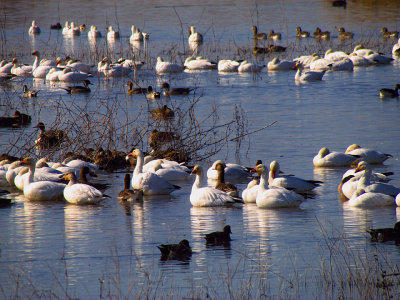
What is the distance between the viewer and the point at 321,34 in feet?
119

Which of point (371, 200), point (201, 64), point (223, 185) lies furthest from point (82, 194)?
point (201, 64)

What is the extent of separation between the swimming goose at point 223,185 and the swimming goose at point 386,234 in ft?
9.08

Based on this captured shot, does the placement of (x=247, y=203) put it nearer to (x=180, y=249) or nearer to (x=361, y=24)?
(x=180, y=249)

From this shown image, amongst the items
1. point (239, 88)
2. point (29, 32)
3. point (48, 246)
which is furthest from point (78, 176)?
point (29, 32)

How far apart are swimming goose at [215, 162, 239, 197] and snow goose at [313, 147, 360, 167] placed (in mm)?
1833

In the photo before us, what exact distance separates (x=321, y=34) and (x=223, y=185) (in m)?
26.4

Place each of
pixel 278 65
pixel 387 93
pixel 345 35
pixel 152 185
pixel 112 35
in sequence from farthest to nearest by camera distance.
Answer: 1. pixel 112 35
2. pixel 345 35
3. pixel 278 65
4. pixel 387 93
5. pixel 152 185

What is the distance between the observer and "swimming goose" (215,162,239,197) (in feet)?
35.2

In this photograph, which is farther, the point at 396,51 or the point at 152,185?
the point at 396,51

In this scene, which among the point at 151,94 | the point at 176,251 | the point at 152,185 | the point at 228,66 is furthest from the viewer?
the point at 228,66

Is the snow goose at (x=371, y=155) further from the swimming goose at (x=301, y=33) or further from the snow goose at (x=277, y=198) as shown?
the swimming goose at (x=301, y=33)

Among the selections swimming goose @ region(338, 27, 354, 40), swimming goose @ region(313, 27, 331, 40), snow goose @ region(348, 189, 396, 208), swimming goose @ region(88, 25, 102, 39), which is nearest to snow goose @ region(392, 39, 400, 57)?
swimming goose @ region(338, 27, 354, 40)

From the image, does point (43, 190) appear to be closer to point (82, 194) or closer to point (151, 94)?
point (82, 194)

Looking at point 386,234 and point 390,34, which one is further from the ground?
point 390,34
